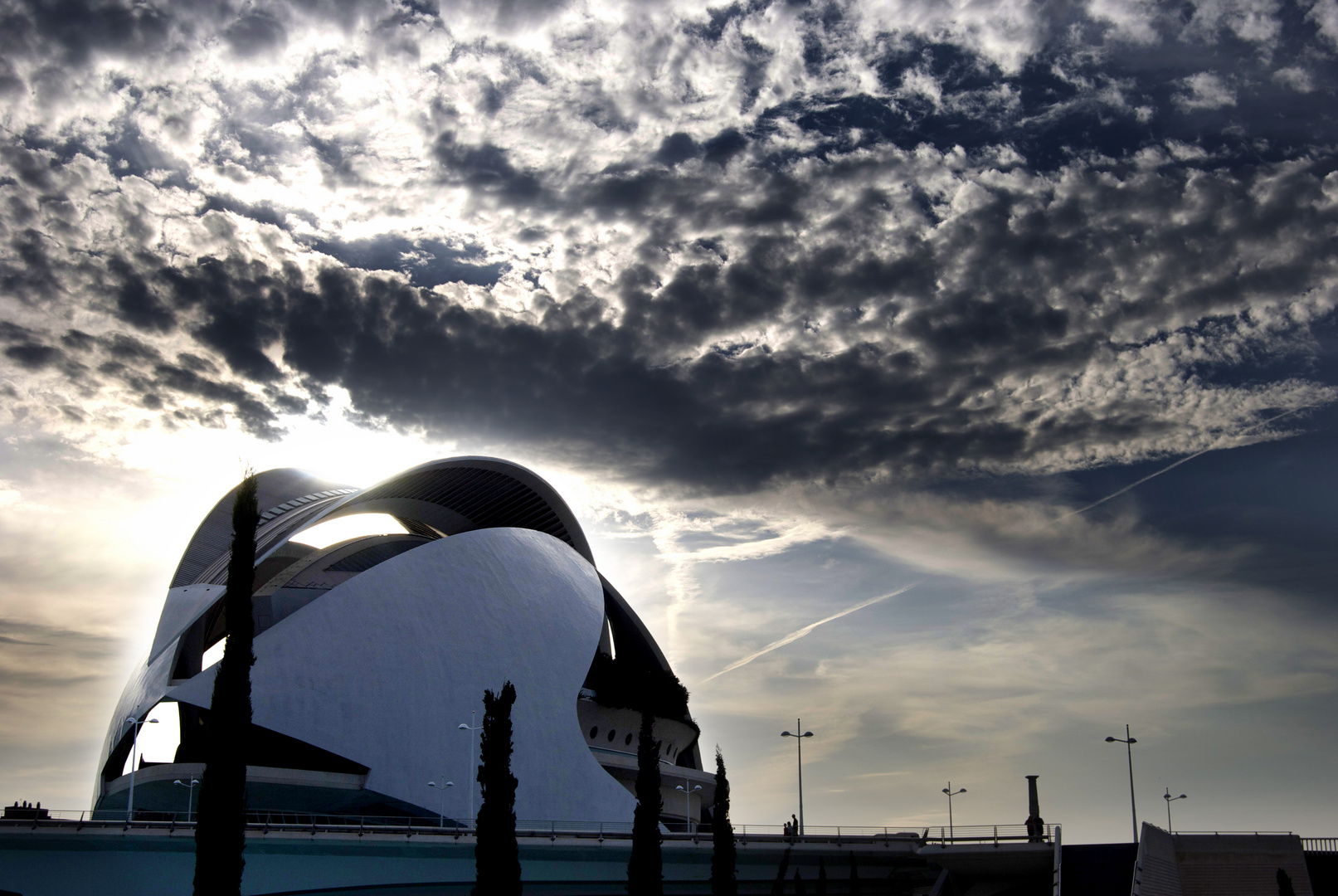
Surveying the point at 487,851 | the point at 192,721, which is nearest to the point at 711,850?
the point at 487,851

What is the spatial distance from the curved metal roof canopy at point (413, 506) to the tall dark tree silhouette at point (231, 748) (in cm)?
1564

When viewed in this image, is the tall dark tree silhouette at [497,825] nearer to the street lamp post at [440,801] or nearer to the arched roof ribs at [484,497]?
the street lamp post at [440,801]

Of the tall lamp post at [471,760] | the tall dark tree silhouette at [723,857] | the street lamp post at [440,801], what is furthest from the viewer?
the tall lamp post at [471,760]

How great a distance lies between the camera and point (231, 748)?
20562 millimetres

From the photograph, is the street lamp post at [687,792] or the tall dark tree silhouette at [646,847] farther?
the street lamp post at [687,792]

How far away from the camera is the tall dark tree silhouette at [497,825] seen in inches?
Result: 806

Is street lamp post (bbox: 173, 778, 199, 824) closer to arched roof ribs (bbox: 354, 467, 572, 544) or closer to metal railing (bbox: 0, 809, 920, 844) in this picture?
metal railing (bbox: 0, 809, 920, 844)

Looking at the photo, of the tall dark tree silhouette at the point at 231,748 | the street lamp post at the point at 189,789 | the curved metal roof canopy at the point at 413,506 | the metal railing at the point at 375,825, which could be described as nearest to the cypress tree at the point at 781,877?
the metal railing at the point at 375,825

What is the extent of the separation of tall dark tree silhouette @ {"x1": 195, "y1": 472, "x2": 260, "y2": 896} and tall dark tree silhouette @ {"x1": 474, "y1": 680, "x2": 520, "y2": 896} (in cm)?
452

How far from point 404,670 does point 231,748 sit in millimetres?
15831

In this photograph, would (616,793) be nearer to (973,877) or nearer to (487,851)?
(973,877)

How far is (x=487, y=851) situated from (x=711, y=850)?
1566cm

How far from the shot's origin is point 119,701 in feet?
128

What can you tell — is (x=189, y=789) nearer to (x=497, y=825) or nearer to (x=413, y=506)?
(x=497, y=825)
